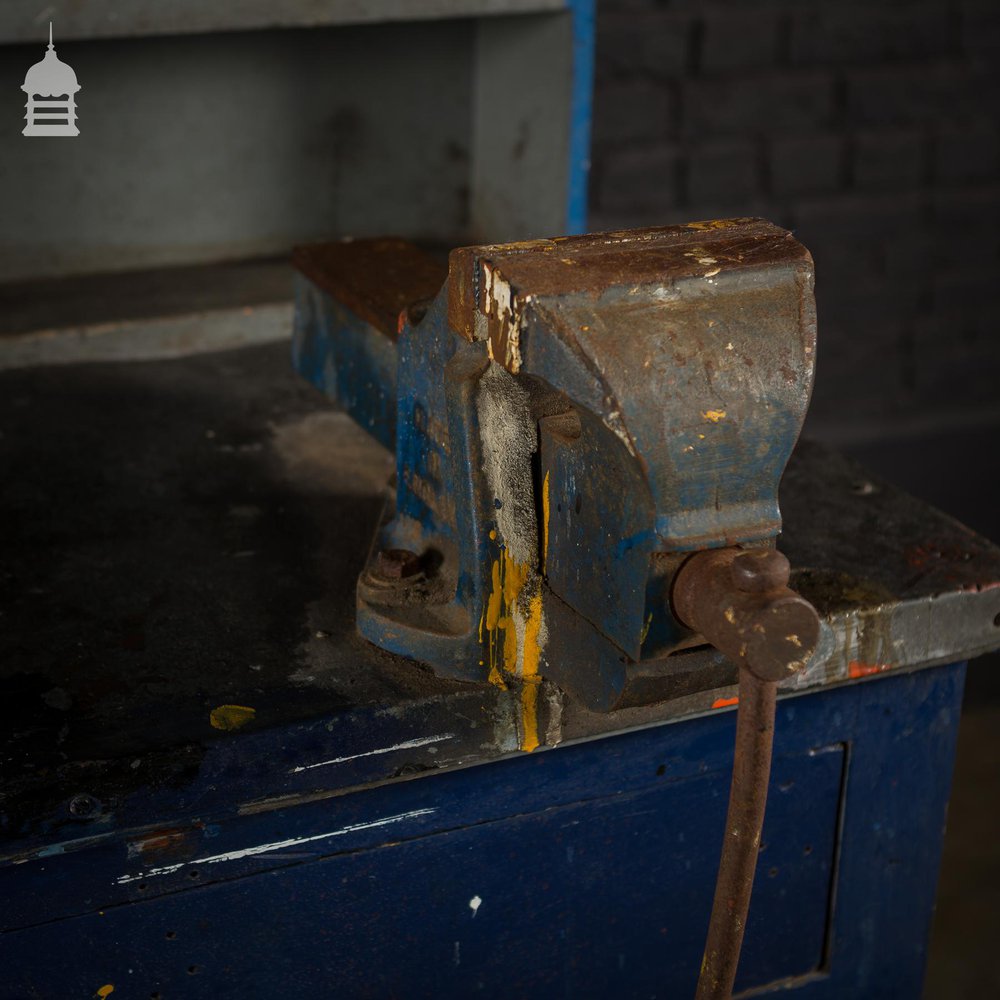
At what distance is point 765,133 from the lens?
8.33 feet

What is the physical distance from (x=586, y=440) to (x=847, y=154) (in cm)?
191

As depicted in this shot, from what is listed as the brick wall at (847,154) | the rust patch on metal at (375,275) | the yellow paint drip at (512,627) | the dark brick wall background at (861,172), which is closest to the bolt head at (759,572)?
the yellow paint drip at (512,627)

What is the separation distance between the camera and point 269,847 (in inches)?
39.3

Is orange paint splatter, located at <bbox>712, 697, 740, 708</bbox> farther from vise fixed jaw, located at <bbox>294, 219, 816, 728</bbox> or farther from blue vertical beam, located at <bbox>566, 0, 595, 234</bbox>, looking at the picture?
blue vertical beam, located at <bbox>566, 0, 595, 234</bbox>

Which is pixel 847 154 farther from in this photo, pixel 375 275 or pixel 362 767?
pixel 362 767

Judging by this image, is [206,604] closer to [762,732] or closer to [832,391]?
[762,732]

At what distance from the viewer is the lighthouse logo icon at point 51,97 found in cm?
160

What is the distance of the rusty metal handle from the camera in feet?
2.53

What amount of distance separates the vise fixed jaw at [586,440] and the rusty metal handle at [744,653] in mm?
26

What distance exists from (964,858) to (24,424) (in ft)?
5.90

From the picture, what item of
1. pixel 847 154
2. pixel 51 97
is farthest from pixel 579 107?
pixel 847 154

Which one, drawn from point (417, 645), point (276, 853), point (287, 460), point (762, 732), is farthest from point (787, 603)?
point (287, 460)

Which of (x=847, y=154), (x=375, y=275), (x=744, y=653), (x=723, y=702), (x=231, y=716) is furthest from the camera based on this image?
A: (x=847, y=154)

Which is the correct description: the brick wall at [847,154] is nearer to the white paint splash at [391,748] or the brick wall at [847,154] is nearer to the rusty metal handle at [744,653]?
the white paint splash at [391,748]
